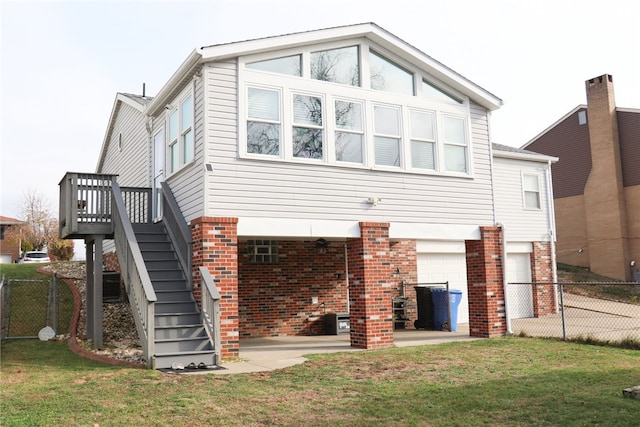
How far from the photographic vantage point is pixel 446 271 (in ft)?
58.6

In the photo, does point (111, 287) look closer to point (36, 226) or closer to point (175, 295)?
point (175, 295)

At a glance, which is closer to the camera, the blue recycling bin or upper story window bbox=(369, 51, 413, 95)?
upper story window bbox=(369, 51, 413, 95)

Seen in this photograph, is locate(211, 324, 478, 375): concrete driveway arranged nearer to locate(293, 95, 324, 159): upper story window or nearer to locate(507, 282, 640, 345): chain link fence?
locate(507, 282, 640, 345): chain link fence

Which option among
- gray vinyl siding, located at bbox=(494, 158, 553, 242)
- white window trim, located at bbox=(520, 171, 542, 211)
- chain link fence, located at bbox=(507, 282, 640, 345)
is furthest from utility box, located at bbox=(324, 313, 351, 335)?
white window trim, located at bbox=(520, 171, 542, 211)

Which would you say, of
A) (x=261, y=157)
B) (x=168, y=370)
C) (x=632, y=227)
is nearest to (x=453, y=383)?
(x=168, y=370)

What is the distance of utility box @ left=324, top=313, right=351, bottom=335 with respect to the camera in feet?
48.2

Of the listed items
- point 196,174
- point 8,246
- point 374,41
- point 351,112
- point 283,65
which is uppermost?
point 374,41

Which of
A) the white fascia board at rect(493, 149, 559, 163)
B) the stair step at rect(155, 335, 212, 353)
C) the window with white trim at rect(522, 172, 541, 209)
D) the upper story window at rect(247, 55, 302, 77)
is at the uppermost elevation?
the upper story window at rect(247, 55, 302, 77)

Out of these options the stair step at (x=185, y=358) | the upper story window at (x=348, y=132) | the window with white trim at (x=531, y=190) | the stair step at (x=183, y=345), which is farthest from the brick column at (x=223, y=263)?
the window with white trim at (x=531, y=190)

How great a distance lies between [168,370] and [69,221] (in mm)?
4400

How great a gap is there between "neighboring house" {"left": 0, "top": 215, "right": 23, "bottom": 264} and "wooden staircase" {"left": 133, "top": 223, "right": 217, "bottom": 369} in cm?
3541

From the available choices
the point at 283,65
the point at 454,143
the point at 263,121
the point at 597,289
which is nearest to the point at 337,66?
the point at 283,65

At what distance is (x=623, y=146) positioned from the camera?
27531 millimetres

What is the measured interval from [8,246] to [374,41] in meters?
39.2
